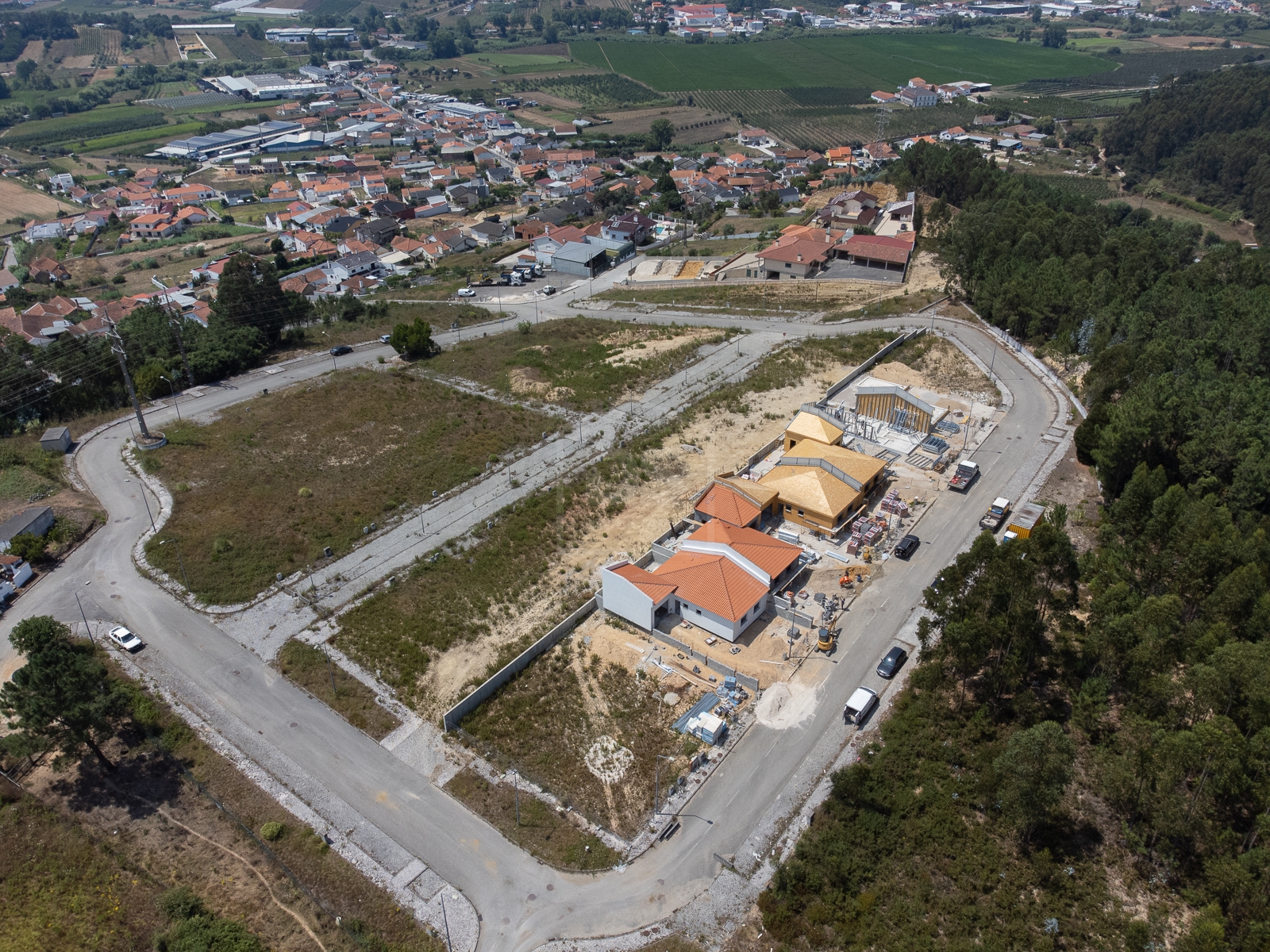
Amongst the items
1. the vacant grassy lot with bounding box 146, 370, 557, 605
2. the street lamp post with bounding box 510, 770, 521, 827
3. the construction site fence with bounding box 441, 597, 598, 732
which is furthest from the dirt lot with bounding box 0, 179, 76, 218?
the street lamp post with bounding box 510, 770, 521, 827

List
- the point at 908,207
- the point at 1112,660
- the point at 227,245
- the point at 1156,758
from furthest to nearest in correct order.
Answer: the point at 227,245
the point at 908,207
the point at 1112,660
the point at 1156,758

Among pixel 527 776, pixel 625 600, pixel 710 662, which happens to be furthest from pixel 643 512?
pixel 527 776

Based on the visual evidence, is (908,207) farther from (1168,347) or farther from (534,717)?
(534,717)

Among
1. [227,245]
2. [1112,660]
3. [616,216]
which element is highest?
[1112,660]

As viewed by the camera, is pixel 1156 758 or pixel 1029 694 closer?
pixel 1156 758

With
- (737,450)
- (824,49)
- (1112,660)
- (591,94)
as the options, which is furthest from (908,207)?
(824,49)

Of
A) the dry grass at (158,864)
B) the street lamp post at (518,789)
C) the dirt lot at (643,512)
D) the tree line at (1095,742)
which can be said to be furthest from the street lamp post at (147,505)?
the tree line at (1095,742)

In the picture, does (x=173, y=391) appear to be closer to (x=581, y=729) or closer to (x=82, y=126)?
(x=581, y=729)
